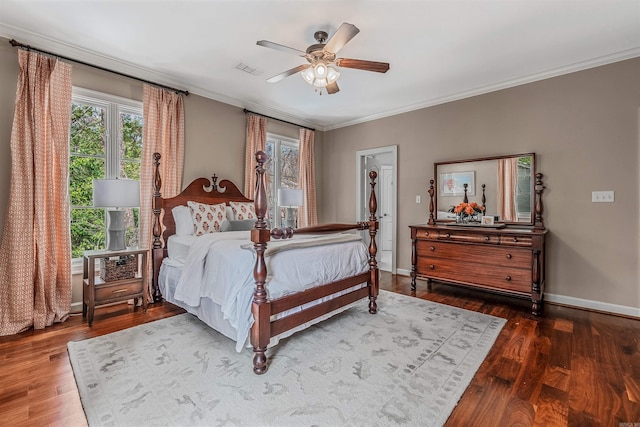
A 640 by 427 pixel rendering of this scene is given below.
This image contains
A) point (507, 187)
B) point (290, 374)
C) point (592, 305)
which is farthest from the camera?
point (507, 187)

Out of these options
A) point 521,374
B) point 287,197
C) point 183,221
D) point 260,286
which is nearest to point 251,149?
point 287,197

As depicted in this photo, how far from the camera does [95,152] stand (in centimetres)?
328

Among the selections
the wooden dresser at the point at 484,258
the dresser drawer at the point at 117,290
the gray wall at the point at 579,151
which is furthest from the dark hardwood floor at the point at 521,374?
the gray wall at the point at 579,151

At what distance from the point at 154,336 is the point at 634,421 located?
328 cm

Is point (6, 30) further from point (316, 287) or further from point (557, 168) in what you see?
point (557, 168)

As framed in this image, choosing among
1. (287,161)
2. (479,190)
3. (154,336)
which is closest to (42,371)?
(154,336)

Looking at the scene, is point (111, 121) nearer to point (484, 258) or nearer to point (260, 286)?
point (260, 286)

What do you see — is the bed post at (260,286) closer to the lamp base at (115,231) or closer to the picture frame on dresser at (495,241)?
the lamp base at (115,231)

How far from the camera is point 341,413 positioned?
1.65m

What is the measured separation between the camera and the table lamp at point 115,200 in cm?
282

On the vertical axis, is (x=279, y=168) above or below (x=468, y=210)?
above

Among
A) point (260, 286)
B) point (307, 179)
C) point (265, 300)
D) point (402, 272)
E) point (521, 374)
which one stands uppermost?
point (307, 179)

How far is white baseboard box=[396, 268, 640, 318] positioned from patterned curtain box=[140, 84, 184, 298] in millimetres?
4792

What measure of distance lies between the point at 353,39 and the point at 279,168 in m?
2.78
